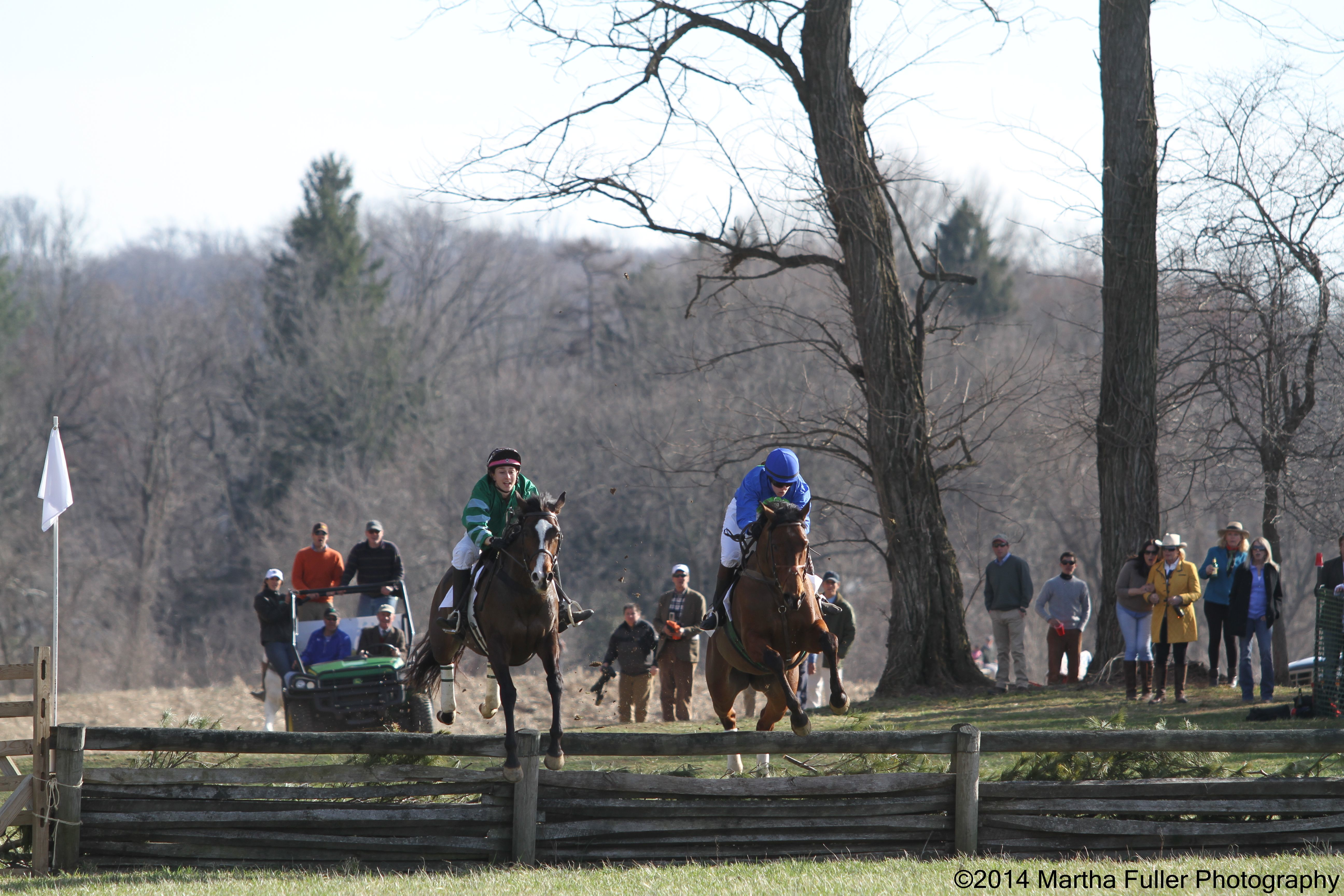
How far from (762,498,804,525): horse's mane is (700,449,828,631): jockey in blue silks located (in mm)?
488

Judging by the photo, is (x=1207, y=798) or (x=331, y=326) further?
(x=331, y=326)

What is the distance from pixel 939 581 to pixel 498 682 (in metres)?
10.4

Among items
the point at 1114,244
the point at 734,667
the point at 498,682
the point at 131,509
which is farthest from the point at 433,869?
the point at 131,509

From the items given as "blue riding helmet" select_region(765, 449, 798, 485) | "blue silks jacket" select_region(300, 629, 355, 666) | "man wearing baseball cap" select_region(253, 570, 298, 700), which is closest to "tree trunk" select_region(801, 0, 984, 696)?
"blue silks jacket" select_region(300, 629, 355, 666)

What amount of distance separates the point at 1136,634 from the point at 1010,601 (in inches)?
121

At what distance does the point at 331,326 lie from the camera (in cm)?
4944

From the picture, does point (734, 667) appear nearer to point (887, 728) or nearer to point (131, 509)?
point (887, 728)

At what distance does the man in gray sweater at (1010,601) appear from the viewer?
18609 millimetres

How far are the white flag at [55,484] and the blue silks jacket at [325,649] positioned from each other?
542cm

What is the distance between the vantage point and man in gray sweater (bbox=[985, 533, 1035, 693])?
18609 millimetres

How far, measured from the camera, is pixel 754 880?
8.45 meters

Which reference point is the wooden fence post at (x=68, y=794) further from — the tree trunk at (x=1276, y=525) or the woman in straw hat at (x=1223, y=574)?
the tree trunk at (x=1276, y=525)

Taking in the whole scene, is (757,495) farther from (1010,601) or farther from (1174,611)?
(1010,601)

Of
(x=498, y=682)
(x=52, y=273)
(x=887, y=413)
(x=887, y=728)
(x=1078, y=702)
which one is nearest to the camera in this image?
(x=498, y=682)
